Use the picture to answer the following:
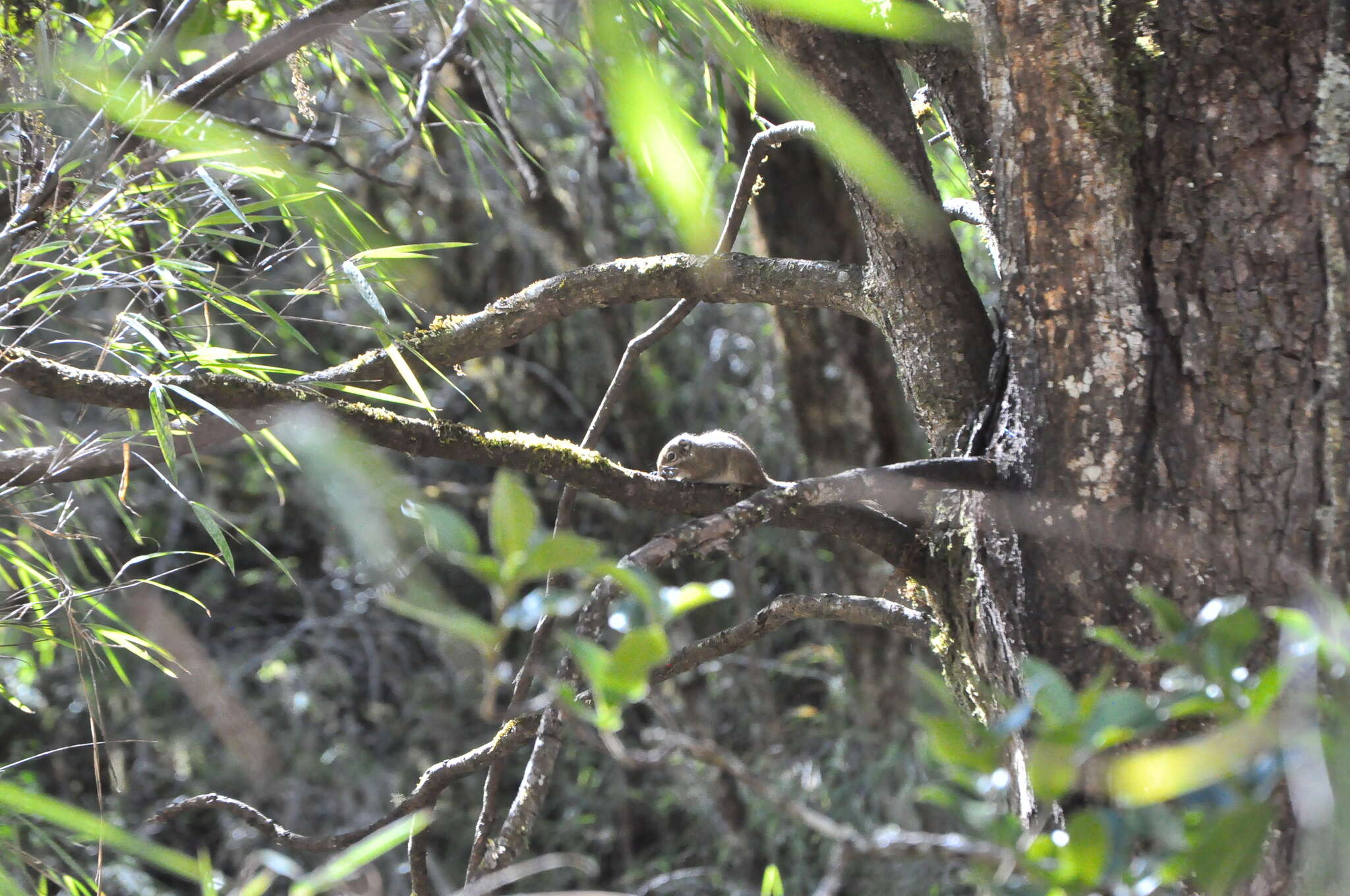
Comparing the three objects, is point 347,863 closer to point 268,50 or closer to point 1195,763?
point 1195,763

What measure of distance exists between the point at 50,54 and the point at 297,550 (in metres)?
3.62

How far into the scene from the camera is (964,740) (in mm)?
559

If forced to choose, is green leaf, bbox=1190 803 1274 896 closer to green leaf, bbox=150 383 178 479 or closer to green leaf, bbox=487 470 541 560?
green leaf, bbox=487 470 541 560

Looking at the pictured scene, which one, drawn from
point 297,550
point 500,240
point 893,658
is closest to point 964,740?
point 893,658

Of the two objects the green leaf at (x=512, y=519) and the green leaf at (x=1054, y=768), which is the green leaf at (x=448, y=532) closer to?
the green leaf at (x=512, y=519)

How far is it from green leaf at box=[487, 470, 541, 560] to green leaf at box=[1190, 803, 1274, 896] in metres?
0.34

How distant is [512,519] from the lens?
19.7 inches

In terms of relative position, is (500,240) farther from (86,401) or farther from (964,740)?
(964,740)

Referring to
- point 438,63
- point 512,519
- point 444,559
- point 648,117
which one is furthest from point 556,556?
point 444,559

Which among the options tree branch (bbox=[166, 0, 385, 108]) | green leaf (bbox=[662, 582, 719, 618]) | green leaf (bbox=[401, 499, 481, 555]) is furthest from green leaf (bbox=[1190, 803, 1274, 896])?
tree branch (bbox=[166, 0, 385, 108])

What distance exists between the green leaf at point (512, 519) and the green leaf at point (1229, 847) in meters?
0.34

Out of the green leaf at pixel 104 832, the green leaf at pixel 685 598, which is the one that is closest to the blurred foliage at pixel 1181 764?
the green leaf at pixel 685 598

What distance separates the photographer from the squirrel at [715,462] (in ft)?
5.18

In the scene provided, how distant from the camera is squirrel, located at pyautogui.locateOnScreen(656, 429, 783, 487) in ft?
5.18
